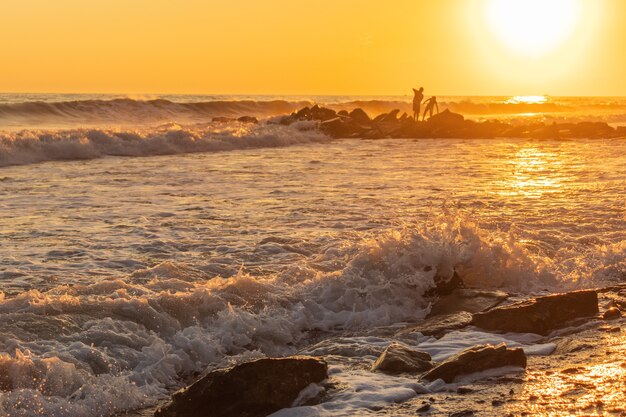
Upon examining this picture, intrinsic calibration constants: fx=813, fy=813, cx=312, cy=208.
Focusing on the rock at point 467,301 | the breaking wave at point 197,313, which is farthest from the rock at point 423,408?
the rock at point 467,301

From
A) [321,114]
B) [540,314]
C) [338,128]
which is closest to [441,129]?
[338,128]

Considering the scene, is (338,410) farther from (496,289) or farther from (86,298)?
(496,289)

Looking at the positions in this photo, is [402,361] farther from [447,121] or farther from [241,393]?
[447,121]

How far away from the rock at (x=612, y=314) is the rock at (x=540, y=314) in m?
0.12

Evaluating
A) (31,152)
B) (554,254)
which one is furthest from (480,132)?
(554,254)

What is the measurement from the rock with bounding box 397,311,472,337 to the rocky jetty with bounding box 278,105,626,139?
31.9 m

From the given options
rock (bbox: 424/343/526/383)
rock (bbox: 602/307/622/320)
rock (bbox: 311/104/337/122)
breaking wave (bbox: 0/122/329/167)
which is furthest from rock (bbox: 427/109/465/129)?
rock (bbox: 424/343/526/383)

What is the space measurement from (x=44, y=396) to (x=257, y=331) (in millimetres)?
2451

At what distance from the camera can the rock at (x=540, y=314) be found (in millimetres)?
7816

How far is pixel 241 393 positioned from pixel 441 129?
122 ft

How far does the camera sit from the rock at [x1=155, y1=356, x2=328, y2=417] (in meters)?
5.71

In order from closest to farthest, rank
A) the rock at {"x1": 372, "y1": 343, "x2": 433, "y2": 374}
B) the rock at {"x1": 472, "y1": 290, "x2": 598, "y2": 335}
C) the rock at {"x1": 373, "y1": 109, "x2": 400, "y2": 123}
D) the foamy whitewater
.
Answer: the rock at {"x1": 372, "y1": 343, "x2": 433, "y2": 374}, the foamy whitewater, the rock at {"x1": 472, "y1": 290, "x2": 598, "y2": 335}, the rock at {"x1": 373, "y1": 109, "x2": 400, "y2": 123}

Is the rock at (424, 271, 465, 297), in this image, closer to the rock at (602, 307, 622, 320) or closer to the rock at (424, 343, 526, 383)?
the rock at (602, 307, 622, 320)

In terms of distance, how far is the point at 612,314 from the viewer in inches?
320
